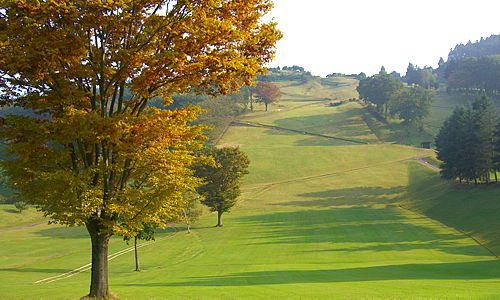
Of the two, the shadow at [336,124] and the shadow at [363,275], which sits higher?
the shadow at [336,124]

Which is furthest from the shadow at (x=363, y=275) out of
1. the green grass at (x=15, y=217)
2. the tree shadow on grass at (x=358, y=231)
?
the green grass at (x=15, y=217)

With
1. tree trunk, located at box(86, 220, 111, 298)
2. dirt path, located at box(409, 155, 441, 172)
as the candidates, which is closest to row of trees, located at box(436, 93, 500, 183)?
dirt path, located at box(409, 155, 441, 172)

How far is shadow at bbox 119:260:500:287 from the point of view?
2417 centimetres

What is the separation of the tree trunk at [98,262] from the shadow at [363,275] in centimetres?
1069

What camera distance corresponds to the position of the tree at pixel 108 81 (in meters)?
11.7

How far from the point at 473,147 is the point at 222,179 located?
139ft

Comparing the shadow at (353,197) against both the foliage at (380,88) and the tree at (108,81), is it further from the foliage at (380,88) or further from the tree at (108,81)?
the foliage at (380,88)

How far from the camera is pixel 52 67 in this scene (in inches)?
474

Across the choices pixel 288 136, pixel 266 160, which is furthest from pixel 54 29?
pixel 288 136

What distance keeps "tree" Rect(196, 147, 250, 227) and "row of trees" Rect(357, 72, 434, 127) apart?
279ft

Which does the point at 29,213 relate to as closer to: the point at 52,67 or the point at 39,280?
the point at 39,280

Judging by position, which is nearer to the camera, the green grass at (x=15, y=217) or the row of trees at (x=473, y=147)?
the row of trees at (x=473, y=147)

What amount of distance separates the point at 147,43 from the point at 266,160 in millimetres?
93376

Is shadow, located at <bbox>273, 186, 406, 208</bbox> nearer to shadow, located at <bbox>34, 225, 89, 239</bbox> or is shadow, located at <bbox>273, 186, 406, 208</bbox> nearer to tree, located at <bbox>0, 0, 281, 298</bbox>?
shadow, located at <bbox>34, 225, 89, 239</bbox>
